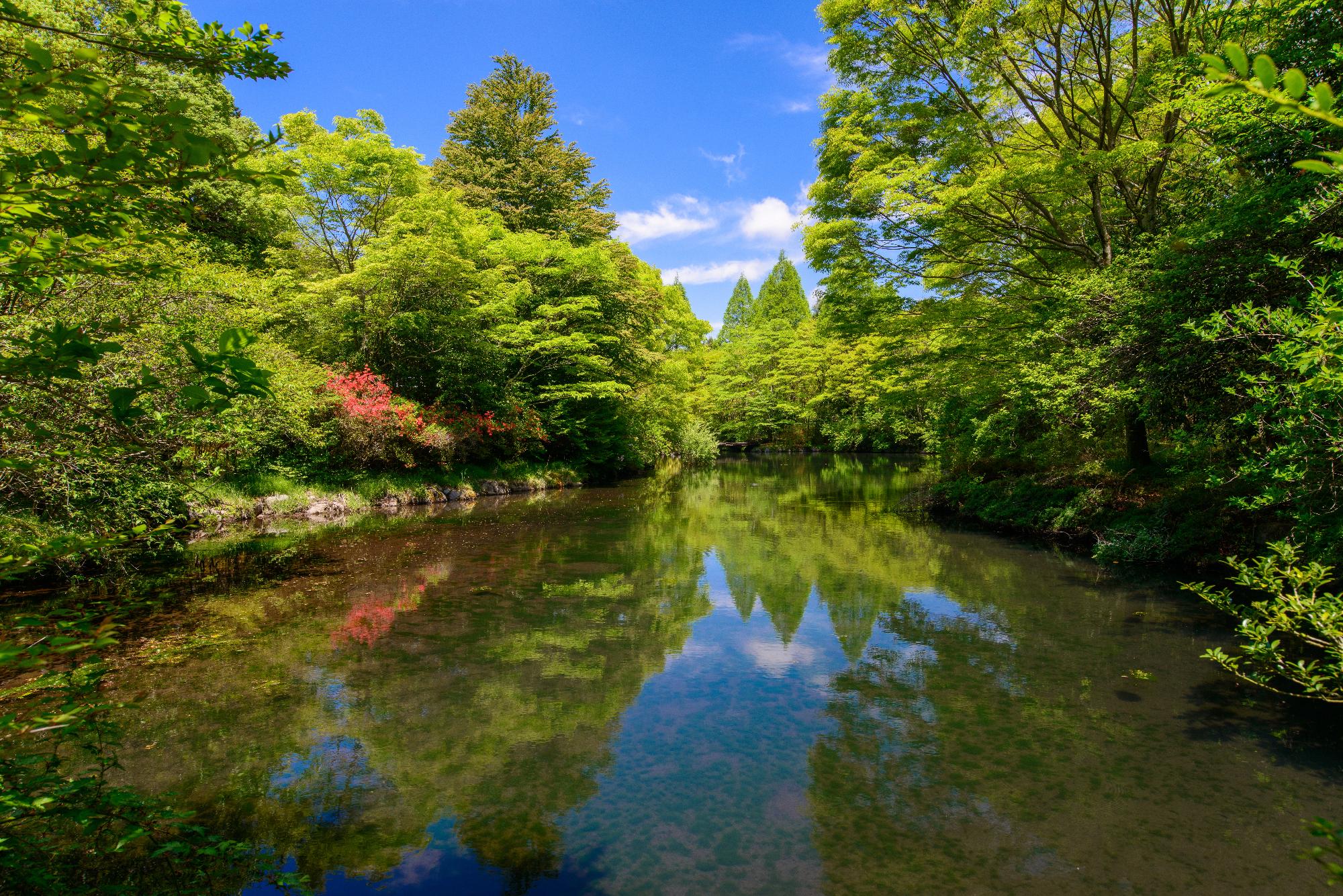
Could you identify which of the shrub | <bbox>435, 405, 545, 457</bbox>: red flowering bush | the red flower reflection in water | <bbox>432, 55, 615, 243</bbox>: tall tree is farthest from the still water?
the shrub

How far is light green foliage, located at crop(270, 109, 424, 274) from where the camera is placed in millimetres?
17547

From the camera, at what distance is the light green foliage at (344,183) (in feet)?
57.6

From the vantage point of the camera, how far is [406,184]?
64.6 feet

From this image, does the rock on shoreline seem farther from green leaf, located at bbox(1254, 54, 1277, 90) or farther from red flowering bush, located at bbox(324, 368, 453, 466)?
green leaf, located at bbox(1254, 54, 1277, 90)

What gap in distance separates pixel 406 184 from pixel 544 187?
7228mm

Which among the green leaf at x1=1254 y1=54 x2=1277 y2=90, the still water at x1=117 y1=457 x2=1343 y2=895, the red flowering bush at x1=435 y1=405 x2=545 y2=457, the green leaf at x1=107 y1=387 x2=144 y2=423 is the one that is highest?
the green leaf at x1=1254 y1=54 x2=1277 y2=90

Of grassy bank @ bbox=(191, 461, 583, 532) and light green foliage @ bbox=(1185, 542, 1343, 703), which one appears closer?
light green foliage @ bbox=(1185, 542, 1343, 703)

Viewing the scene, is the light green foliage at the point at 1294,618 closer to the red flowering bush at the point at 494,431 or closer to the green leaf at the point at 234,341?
the green leaf at the point at 234,341

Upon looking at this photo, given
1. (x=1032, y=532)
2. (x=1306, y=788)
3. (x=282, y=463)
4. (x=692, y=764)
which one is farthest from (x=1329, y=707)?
(x=282, y=463)

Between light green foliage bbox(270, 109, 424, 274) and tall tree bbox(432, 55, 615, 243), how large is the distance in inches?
150

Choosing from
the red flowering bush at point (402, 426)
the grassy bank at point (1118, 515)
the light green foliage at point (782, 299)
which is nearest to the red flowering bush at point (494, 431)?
the red flowering bush at point (402, 426)

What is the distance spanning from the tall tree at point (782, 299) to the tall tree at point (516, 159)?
2611 centimetres

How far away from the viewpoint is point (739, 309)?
5453 cm

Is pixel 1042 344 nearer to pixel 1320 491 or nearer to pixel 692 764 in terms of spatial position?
pixel 1320 491
